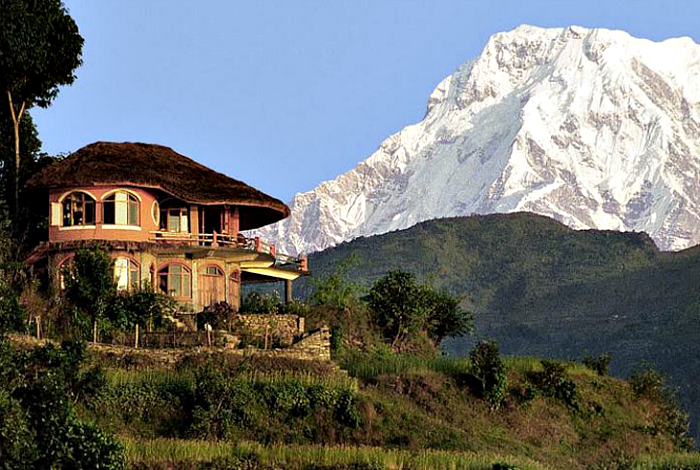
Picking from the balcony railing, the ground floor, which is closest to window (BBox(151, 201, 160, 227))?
the balcony railing

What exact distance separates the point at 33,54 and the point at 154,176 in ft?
27.0

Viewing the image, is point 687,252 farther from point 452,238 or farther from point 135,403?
point 135,403

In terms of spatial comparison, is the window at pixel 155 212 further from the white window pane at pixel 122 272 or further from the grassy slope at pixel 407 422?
the grassy slope at pixel 407 422

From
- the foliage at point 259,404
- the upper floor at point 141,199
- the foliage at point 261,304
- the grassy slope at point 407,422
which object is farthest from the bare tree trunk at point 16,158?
the foliage at point 259,404

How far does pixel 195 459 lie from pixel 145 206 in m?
22.7

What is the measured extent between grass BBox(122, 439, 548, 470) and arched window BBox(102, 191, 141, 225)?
19.8m

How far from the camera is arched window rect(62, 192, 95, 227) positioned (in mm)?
57594

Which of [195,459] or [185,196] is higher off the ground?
[185,196]

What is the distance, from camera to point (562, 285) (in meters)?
176

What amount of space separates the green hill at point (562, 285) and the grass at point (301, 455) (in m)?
98.5

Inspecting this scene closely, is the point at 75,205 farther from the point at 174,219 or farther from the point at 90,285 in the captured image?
the point at 90,285

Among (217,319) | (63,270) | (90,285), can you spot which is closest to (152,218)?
(63,270)

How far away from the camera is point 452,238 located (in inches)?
→ 7613

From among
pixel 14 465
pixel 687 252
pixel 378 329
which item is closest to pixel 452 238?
→ pixel 687 252
